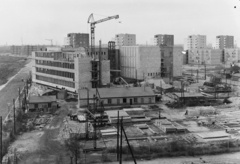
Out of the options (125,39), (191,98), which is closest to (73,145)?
(191,98)

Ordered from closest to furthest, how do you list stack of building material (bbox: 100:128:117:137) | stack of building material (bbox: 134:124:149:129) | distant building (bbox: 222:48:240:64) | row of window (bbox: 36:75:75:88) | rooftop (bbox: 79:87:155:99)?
1. stack of building material (bbox: 100:128:117:137)
2. stack of building material (bbox: 134:124:149:129)
3. rooftop (bbox: 79:87:155:99)
4. row of window (bbox: 36:75:75:88)
5. distant building (bbox: 222:48:240:64)

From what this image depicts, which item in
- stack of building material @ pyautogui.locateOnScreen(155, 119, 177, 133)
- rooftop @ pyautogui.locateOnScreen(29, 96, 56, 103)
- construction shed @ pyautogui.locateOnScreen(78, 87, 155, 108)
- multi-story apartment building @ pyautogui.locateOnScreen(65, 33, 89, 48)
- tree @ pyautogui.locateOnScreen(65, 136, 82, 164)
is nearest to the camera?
tree @ pyautogui.locateOnScreen(65, 136, 82, 164)

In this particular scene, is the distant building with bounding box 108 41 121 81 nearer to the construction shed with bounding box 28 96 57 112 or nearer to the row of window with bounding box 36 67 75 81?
Result: the row of window with bounding box 36 67 75 81

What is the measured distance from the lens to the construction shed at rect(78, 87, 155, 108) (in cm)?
2062

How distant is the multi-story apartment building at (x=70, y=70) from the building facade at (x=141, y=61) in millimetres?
8413

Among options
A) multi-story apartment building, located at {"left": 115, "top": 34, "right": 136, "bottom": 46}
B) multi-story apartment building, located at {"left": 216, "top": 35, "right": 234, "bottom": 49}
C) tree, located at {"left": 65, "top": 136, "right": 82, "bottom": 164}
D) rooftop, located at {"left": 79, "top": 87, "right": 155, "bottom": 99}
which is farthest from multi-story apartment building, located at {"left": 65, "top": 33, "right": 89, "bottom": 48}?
tree, located at {"left": 65, "top": 136, "right": 82, "bottom": 164}

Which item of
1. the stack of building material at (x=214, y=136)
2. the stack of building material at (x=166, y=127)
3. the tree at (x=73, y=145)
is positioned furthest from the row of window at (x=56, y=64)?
the stack of building material at (x=214, y=136)

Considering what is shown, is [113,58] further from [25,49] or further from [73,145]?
[25,49]

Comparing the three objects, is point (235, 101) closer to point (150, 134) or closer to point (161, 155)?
point (150, 134)

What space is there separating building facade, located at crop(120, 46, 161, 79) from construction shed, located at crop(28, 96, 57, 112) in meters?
15.3

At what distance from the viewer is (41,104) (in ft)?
66.3

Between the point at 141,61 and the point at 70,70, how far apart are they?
1104 centimetres

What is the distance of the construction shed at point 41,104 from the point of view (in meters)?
19.9

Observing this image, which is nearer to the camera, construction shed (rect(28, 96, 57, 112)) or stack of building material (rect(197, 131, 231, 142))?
stack of building material (rect(197, 131, 231, 142))
